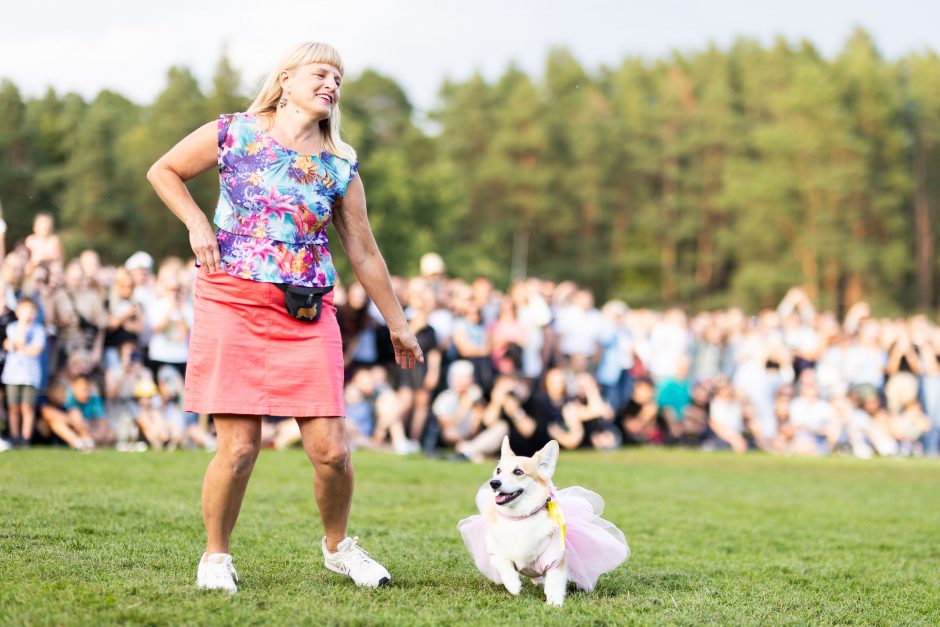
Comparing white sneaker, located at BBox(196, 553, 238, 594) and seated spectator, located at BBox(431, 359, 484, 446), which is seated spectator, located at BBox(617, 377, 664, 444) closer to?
seated spectator, located at BBox(431, 359, 484, 446)

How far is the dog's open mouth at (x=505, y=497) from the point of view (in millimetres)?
5008

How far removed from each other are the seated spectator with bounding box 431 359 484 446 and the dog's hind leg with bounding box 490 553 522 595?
28.1ft

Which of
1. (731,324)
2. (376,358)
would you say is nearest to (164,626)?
(376,358)

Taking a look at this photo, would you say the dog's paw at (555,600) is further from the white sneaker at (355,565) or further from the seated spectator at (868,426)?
the seated spectator at (868,426)

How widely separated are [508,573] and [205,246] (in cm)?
202

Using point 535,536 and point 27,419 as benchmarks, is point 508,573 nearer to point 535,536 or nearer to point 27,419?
point 535,536

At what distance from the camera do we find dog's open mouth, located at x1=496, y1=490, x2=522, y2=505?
5.01 metres

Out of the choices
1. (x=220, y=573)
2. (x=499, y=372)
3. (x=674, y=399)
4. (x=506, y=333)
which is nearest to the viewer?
(x=220, y=573)

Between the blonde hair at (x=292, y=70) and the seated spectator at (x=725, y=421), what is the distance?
42.4ft

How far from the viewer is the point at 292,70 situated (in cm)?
474

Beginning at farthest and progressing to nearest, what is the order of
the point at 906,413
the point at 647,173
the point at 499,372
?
the point at 647,173
the point at 906,413
the point at 499,372

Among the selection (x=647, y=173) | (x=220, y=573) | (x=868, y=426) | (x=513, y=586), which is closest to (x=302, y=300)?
(x=220, y=573)

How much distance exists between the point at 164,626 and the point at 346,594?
953 millimetres

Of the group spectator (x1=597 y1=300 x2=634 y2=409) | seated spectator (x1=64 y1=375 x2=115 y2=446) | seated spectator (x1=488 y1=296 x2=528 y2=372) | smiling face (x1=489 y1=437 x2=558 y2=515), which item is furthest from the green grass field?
spectator (x1=597 y1=300 x2=634 y2=409)
